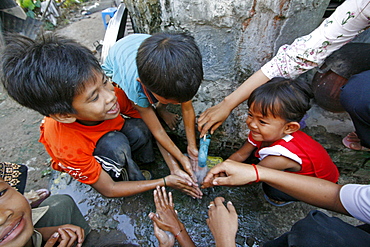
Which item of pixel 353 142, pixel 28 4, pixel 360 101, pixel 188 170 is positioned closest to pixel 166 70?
pixel 188 170

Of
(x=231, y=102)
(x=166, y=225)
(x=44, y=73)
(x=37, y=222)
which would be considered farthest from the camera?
(x=231, y=102)

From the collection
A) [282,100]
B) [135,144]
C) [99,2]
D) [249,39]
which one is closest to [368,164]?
[282,100]

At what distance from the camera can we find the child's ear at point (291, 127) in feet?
4.83

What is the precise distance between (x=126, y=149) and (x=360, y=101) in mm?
1610

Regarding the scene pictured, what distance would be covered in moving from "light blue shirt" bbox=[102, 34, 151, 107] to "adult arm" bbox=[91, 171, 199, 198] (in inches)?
23.6

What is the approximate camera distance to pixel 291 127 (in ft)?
4.95

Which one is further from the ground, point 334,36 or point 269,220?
point 334,36

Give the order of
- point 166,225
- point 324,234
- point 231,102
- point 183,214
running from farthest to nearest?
1. point 183,214
2. point 231,102
3. point 166,225
4. point 324,234

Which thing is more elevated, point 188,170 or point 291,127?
point 291,127

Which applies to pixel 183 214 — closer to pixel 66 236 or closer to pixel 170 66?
pixel 66 236

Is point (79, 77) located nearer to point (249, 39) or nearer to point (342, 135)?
point (249, 39)

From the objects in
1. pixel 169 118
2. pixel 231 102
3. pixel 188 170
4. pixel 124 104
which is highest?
pixel 231 102

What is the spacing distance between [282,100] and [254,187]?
3.10ft

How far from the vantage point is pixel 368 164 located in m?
1.88
